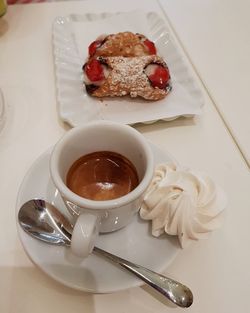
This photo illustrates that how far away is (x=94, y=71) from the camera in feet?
2.63

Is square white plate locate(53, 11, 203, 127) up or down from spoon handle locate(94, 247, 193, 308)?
up

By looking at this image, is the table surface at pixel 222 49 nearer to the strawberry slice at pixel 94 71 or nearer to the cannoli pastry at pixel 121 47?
the cannoli pastry at pixel 121 47

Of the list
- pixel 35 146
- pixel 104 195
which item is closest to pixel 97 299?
pixel 104 195

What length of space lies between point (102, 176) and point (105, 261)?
14 cm

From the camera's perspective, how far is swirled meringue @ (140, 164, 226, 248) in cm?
52

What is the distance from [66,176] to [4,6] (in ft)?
2.40

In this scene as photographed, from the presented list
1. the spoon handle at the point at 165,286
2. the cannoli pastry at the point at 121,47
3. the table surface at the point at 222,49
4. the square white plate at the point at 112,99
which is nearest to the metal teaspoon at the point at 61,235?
the spoon handle at the point at 165,286

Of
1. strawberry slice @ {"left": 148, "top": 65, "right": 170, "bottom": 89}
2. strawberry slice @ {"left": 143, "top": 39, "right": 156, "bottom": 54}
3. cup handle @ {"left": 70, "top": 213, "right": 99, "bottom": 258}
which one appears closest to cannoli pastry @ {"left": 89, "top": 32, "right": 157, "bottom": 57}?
strawberry slice @ {"left": 143, "top": 39, "right": 156, "bottom": 54}

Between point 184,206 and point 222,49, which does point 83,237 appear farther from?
point 222,49

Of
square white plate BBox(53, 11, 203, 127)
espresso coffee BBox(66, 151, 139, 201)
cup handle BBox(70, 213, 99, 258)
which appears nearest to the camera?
cup handle BBox(70, 213, 99, 258)

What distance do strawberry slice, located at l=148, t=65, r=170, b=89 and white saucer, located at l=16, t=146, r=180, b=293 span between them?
37 centimetres

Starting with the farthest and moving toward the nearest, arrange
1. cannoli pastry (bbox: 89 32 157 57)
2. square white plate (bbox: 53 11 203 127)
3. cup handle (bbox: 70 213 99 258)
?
cannoli pastry (bbox: 89 32 157 57) → square white plate (bbox: 53 11 203 127) → cup handle (bbox: 70 213 99 258)

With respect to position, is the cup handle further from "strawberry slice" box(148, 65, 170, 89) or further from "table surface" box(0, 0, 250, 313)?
"strawberry slice" box(148, 65, 170, 89)

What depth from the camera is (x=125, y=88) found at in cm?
80
